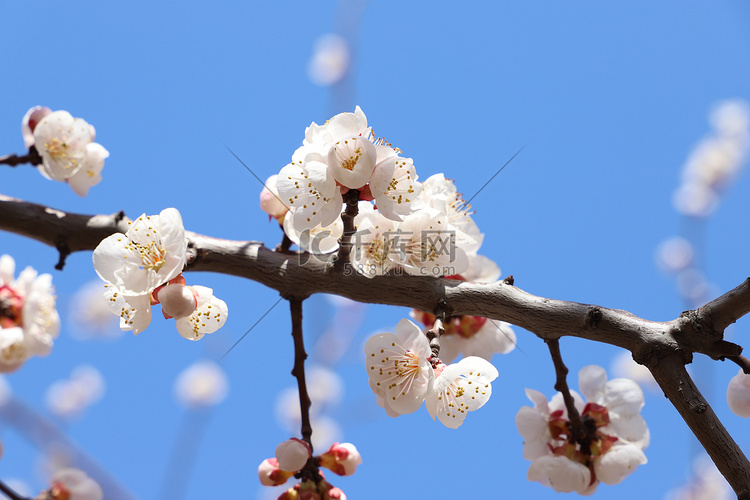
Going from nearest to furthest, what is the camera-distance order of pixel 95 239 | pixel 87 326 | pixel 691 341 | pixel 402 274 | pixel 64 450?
pixel 691 341
pixel 402 274
pixel 95 239
pixel 64 450
pixel 87 326

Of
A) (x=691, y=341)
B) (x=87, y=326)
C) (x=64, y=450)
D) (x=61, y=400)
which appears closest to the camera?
(x=691, y=341)

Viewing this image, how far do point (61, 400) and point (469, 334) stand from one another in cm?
708

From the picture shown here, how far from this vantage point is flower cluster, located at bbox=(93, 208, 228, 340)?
119cm

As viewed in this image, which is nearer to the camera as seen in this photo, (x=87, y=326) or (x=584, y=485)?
(x=584, y=485)

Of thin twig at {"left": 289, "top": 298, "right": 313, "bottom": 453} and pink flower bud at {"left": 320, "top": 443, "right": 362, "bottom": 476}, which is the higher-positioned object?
thin twig at {"left": 289, "top": 298, "right": 313, "bottom": 453}

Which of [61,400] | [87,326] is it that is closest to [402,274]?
[87,326]

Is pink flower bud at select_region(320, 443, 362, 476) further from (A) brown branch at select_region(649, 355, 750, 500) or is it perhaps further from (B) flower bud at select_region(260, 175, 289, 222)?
(A) brown branch at select_region(649, 355, 750, 500)

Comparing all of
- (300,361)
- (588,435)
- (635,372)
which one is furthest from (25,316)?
(635,372)

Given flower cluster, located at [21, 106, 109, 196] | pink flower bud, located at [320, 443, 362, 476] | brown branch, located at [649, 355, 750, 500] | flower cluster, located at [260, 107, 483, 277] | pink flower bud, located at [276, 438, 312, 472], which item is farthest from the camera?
flower cluster, located at [21, 106, 109, 196]

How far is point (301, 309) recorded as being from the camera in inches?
56.2

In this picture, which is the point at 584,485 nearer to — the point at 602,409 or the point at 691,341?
the point at 602,409

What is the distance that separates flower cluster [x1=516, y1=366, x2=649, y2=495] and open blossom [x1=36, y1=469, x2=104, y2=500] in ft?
4.48

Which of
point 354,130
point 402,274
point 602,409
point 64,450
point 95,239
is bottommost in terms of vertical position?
point 602,409

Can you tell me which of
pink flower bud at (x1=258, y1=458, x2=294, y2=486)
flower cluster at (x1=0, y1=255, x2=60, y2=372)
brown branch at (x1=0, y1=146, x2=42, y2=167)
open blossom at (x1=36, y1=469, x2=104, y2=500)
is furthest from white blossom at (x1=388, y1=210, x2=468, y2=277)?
open blossom at (x1=36, y1=469, x2=104, y2=500)
